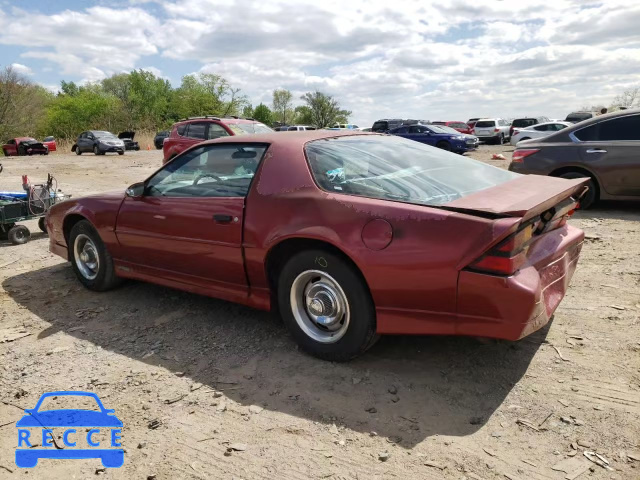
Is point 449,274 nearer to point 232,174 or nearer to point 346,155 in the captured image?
point 346,155

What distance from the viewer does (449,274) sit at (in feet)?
8.78

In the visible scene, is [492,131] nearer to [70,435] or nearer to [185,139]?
[185,139]

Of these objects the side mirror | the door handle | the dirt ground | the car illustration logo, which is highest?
the side mirror

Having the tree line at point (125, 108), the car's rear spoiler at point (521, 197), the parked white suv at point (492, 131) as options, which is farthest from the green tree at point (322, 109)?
the car's rear spoiler at point (521, 197)

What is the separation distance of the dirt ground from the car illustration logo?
0.18 ft

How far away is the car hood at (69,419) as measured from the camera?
2.74 metres

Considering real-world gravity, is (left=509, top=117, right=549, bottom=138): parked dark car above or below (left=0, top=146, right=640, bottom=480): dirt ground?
above

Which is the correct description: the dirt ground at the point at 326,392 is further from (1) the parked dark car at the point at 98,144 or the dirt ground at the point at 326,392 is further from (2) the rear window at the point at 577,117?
(1) the parked dark car at the point at 98,144

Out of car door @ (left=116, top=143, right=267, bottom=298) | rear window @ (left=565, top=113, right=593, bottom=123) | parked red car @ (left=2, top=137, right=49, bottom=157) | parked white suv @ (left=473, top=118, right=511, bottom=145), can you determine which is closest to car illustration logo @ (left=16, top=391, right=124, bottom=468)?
car door @ (left=116, top=143, right=267, bottom=298)

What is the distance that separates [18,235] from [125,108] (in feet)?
195

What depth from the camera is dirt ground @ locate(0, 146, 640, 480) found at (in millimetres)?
2361

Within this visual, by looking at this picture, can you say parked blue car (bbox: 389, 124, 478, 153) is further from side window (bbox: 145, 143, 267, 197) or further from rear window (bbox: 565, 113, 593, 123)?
side window (bbox: 145, 143, 267, 197)

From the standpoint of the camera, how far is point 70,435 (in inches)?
104

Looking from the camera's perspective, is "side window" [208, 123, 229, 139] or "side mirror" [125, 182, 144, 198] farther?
"side window" [208, 123, 229, 139]
